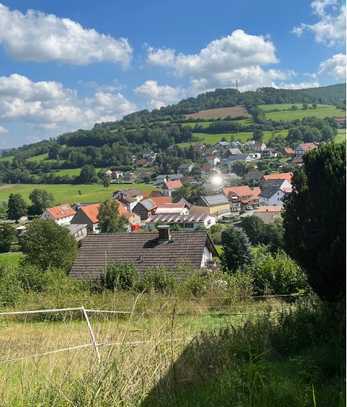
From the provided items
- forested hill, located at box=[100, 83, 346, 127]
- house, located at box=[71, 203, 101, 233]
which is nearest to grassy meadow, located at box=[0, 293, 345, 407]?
house, located at box=[71, 203, 101, 233]

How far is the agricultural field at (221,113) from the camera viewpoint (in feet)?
343

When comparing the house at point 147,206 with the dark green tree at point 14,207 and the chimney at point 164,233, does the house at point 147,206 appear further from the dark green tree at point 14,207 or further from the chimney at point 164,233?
the chimney at point 164,233

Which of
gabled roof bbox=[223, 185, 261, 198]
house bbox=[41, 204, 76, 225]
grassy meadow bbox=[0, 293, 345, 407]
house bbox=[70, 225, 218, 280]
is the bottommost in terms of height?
house bbox=[41, 204, 76, 225]

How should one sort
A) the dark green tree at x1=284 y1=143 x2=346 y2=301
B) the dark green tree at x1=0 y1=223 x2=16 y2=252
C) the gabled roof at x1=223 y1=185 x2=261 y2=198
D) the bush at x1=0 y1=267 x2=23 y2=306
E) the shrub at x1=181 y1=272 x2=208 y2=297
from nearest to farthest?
the dark green tree at x1=284 y1=143 x2=346 y2=301
the bush at x1=0 y1=267 x2=23 y2=306
the shrub at x1=181 y1=272 x2=208 y2=297
the dark green tree at x1=0 y1=223 x2=16 y2=252
the gabled roof at x1=223 y1=185 x2=261 y2=198

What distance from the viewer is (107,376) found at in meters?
2.91

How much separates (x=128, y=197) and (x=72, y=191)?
548 inches

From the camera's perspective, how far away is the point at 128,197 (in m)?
75.5

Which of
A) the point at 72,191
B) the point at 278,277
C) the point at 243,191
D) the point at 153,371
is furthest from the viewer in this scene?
the point at 72,191

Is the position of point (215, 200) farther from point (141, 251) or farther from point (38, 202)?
point (141, 251)

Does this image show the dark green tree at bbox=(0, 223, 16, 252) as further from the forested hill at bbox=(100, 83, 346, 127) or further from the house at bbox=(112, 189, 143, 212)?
the forested hill at bbox=(100, 83, 346, 127)

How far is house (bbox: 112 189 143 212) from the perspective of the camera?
73.8m

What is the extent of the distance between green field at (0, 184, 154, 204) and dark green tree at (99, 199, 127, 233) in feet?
49.0

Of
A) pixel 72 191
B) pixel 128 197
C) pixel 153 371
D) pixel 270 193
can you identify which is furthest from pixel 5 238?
pixel 153 371

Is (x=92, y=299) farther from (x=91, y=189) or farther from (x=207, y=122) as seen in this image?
(x=207, y=122)
